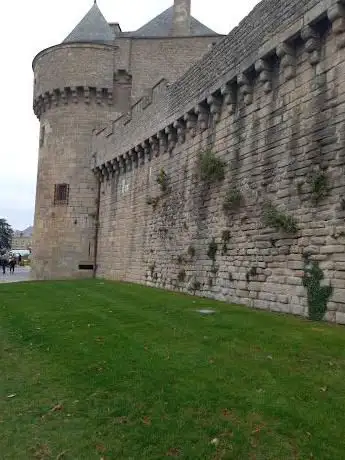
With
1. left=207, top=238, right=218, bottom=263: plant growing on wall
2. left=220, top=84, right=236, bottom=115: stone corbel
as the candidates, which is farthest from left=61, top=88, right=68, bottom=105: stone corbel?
left=207, top=238, right=218, bottom=263: plant growing on wall

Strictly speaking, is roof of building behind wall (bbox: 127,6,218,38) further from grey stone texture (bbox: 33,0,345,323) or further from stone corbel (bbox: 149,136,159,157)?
stone corbel (bbox: 149,136,159,157)

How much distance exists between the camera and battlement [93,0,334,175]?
10.2 metres

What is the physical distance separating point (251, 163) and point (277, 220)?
6.97 ft

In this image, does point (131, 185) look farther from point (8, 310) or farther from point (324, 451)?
point (324, 451)

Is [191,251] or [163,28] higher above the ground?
[163,28]

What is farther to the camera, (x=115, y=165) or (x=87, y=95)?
(x=87, y=95)

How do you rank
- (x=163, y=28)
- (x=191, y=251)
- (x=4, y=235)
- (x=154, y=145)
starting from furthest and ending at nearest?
1. (x=4, y=235)
2. (x=163, y=28)
3. (x=154, y=145)
4. (x=191, y=251)

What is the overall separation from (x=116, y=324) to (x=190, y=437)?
5.42 metres

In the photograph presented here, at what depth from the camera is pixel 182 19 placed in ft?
86.6

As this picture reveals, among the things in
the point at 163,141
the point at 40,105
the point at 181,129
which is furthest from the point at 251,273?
the point at 40,105

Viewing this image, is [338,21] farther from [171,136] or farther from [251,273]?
[171,136]

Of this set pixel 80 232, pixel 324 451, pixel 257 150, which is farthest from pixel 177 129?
pixel 324 451

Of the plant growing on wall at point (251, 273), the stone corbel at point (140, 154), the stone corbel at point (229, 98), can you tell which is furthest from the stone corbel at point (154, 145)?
the plant growing on wall at point (251, 273)

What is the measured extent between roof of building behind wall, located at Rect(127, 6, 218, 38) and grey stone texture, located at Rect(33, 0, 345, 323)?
8098 millimetres
